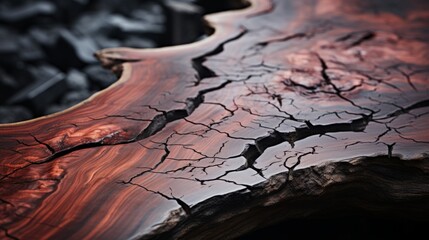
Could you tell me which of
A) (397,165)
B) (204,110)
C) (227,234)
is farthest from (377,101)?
(227,234)

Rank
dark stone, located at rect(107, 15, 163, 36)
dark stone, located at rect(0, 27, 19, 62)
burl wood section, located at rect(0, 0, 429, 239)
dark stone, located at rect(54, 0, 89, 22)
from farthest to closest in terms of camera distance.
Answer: dark stone, located at rect(54, 0, 89, 22) → dark stone, located at rect(107, 15, 163, 36) → dark stone, located at rect(0, 27, 19, 62) → burl wood section, located at rect(0, 0, 429, 239)

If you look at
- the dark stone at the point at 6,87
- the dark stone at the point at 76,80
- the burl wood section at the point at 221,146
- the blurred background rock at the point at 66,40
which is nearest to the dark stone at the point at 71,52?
the blurred background rock at the point at 66,40

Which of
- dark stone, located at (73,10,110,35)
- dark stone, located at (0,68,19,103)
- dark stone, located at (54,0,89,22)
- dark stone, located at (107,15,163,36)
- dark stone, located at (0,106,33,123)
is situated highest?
dark stone, located at (54,0,89,22)

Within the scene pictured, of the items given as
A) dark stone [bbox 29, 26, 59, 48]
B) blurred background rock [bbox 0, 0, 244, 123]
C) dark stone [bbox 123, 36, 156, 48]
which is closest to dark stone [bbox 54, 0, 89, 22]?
blurred background rock [bbox 0, 0, 244, 123]

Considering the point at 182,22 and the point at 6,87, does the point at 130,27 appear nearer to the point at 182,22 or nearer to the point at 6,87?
the point at 182,22

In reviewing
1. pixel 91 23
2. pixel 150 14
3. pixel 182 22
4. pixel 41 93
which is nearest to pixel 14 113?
pixel 41 93

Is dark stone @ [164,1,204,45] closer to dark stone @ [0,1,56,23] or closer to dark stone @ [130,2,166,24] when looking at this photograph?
dark stone @ [130,2,166,24]

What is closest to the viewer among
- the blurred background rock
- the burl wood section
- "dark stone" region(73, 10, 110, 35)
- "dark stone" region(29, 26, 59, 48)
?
the burl wood section
